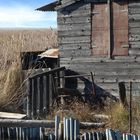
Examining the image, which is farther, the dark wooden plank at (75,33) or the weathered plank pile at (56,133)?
the dark wooden plank at (75,33)

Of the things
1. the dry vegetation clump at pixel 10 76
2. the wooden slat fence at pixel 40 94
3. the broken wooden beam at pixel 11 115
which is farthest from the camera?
the dry vegetation clump at pixel 10 76

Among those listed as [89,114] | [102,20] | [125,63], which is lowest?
[89,114]

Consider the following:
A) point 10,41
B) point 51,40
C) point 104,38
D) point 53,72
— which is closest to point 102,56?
point 104,38

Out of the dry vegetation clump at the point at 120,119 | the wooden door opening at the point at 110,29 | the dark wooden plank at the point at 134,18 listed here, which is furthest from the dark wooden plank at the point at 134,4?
the dry vegetation clump at the point at 120,119

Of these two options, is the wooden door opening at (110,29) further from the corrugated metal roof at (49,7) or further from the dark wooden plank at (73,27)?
the corrugated metal roof at (49,7)

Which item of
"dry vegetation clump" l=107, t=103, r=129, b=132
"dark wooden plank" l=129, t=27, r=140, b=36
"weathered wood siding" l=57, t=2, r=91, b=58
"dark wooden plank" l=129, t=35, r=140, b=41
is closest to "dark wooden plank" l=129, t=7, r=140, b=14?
"dark wooden plank" l=129, t=27, r=140, b=36

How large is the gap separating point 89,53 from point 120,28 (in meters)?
1.30

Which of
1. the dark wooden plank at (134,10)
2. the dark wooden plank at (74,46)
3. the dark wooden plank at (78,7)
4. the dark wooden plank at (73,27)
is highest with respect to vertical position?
the dark wooden plank at (78,7)

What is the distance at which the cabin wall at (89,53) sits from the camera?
1631 cm

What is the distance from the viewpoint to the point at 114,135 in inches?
447

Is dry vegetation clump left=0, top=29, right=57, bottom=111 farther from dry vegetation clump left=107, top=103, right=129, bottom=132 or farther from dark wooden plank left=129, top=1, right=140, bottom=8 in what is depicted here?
dark wooden plank left=129, top=1, right=140, bottom=8

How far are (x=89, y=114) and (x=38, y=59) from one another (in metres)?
5.56

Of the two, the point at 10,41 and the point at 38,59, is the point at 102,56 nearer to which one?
the point at 38,59

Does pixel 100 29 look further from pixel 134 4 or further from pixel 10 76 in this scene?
pixel 10 76
